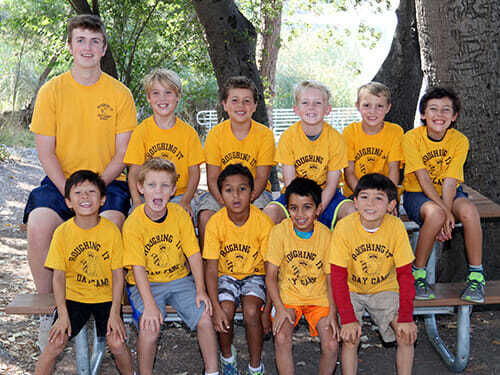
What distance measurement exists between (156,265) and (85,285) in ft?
1.50

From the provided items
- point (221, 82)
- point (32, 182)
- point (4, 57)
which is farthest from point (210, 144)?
point (4, 57)

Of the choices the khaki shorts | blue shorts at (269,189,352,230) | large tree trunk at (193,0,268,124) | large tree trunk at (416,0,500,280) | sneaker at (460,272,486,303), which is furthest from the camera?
large tree trunk at (193,0,268,124)

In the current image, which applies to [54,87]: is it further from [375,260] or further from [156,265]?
[375,260]

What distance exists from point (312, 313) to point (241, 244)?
2.12 ft

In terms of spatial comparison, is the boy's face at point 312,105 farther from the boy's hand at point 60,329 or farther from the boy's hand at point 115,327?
the boy's hand at point 60,329

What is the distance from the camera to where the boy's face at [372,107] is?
4262 mm

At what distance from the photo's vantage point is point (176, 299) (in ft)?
11.6

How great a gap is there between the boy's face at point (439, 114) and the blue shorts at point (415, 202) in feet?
1.65

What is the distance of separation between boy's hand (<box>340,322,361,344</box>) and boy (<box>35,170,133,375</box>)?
134 centimetres

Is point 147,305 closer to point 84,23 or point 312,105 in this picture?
point 312,105

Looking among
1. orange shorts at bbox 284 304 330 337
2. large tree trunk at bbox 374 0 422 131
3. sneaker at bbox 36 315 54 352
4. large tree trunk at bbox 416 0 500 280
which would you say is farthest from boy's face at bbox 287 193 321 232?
large tree trunk at bbox 374 0 422 131

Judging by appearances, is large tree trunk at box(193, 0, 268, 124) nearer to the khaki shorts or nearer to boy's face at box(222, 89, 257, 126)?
boy's face at box(222, 89, 257, 126)

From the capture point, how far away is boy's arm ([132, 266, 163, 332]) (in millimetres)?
3346

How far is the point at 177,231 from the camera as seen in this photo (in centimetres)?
358
